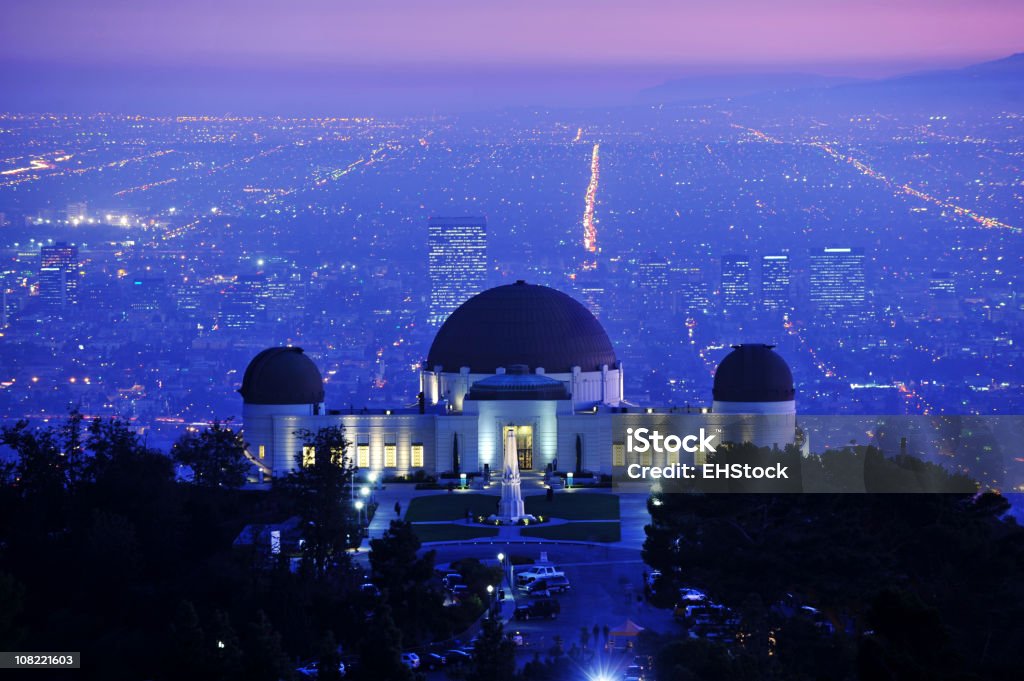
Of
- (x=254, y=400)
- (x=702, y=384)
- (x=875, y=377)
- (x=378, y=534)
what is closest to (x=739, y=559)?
(x=378, y=534)

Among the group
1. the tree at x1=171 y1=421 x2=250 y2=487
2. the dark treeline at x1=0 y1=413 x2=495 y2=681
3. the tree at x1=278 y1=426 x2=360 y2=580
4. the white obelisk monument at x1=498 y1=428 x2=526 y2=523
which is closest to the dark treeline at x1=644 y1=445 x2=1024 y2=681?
the dark treeline at x1=0 y1=413 x2=495 y2=681

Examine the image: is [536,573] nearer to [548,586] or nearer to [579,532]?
[548,586]

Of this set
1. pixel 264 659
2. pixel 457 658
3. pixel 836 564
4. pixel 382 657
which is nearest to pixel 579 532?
pixel 836 564

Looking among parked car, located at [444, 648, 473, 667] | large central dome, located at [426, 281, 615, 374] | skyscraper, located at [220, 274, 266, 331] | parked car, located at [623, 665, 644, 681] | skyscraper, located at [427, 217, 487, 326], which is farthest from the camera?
skyscraper, located at [427, 217, 487, 326]

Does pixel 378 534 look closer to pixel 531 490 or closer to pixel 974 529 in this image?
pixel 531 490

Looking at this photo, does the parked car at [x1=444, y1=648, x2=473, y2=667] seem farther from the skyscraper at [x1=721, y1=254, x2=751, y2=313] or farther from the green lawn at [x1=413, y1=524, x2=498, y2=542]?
the skyscraper at [x1=721, y1=254, x2=751, y2=313]
